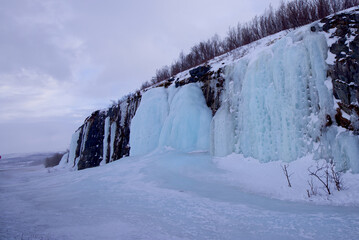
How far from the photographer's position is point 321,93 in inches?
231

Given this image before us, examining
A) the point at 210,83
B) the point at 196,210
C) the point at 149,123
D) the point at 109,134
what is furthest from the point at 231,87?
the point at 109,134

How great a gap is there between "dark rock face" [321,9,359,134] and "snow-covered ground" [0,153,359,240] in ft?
5.08

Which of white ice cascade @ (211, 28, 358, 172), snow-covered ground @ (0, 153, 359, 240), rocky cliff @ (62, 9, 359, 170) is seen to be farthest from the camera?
white ice cascade @ (211, 28, 358, 172)

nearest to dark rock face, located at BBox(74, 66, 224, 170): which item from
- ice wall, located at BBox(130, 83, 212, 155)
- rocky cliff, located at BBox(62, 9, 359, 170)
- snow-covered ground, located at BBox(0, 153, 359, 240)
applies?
rocky cliff, located at BBox(62, 9, 359, 170)

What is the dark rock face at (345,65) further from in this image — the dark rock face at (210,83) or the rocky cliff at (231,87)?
the dark rock face at (210,83)

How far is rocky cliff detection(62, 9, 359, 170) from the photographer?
561cm

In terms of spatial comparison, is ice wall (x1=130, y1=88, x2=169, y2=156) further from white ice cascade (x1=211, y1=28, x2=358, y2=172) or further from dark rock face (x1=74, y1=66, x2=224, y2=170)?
white ice cascade (x1=211, y1=28, x2=358, y2=172)

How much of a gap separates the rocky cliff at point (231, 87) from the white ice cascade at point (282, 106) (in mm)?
111

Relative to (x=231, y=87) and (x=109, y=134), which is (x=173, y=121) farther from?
(x=109, y=134)

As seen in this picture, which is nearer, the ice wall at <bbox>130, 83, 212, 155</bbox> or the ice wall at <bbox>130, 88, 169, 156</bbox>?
the ice wall at <bbox>130, 83, 212, 155</bbox>

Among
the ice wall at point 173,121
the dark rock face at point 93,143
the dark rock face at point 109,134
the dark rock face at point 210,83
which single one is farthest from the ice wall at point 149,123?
the dark rock face at point 93,143

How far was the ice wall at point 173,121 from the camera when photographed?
10008mm

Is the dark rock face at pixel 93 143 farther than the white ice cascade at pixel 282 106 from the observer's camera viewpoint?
Yes

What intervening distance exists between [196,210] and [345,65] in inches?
209
